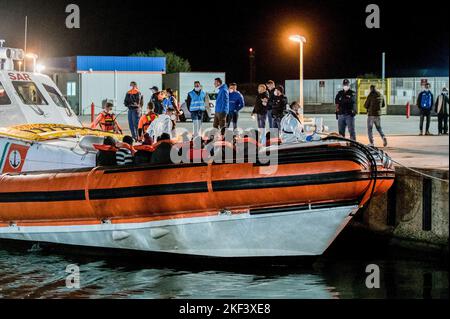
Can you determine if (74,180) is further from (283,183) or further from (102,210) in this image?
(283,183)

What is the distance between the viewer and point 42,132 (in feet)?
37.6

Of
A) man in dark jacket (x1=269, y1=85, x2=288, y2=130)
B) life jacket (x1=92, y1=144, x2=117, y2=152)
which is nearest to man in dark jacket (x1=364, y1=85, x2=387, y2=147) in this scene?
man in dark jacket (x1=269, y1=85, x2=288, y2=130)

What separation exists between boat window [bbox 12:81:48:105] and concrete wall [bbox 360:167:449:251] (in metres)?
5.40

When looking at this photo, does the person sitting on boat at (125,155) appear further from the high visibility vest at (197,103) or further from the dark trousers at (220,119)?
the high visibility vest at (197,103)

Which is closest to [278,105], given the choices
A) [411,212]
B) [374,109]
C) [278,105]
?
[278,105]

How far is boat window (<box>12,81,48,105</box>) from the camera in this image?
12.3 m

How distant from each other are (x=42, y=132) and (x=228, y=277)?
148 inches

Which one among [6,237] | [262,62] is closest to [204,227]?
[6,237]

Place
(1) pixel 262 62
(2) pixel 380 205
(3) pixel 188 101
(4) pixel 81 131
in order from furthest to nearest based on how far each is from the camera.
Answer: (1) pixel 262 62, (3) pixel 188 101, (4) pixel 81 131, (2) pixel 380 205

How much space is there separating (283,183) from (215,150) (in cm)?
105

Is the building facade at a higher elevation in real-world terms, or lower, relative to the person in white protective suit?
higher

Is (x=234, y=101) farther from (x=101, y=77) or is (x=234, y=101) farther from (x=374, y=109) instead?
(x=101, y=77)

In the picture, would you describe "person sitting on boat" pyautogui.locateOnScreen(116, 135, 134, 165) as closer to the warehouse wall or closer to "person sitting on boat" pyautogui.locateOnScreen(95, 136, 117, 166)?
"person sitting on boat" pyautogui.locateOnScreen(95, 136, 117, 166)
